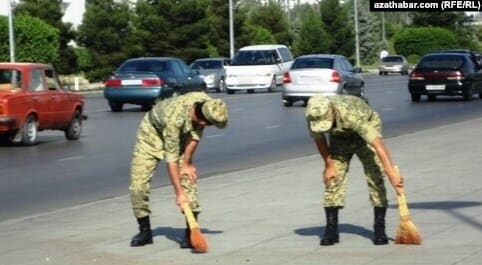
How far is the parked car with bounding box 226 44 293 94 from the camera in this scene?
4888 centimetres

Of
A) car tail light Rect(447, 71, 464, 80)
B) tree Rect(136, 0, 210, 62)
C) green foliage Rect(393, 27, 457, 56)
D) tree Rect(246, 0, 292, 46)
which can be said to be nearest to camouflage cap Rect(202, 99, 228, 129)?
car tail light Rect(447, 71, 464, 80)

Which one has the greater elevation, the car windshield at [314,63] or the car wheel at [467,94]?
the car windshield at [314,63]

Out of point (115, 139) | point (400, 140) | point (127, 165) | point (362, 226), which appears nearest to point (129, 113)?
point (115, 139)

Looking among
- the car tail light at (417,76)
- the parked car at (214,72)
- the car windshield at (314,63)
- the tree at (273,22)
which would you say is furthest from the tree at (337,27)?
the car windshield at (314,63)

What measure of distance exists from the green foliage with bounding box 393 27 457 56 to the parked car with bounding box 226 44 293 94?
4491 cm

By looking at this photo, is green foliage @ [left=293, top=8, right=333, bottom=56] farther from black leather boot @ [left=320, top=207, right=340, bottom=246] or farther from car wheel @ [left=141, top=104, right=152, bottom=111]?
black leather boot @ [left=320, top=207, right=340, bottom=246]

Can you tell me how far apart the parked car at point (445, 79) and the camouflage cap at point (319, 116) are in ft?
100

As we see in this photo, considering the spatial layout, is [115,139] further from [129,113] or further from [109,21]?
[109,21]

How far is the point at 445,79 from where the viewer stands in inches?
1593

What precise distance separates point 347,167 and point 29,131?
14.9 meters

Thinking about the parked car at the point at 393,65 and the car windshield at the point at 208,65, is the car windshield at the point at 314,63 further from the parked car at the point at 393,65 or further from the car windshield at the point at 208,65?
the parked car at the point at 393,65

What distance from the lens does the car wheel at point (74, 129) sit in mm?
26172

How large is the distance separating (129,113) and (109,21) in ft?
99.2

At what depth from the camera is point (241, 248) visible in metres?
10.8
